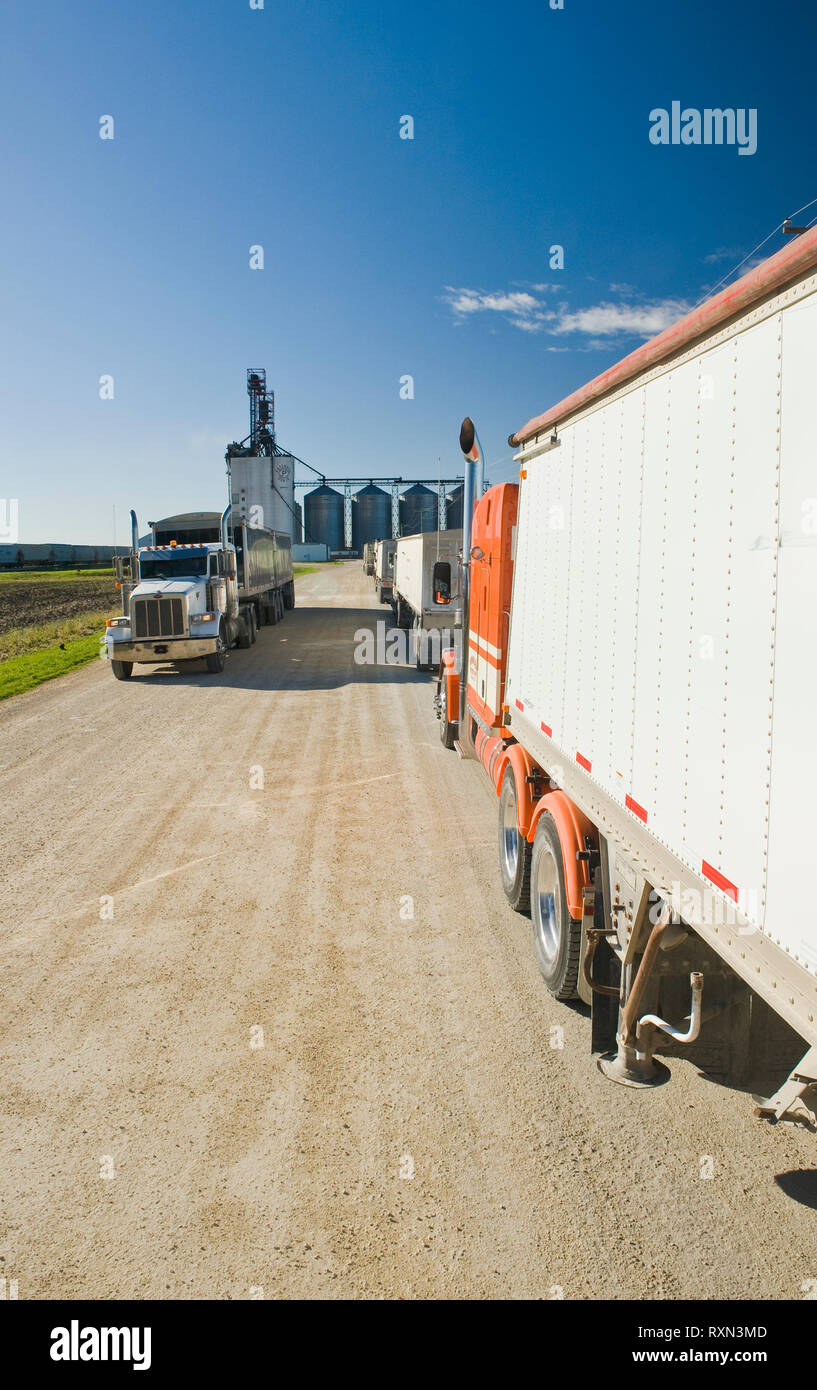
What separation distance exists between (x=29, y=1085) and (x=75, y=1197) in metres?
1.03

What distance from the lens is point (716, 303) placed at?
10.4ft

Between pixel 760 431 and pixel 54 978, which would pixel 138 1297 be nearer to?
pixel 54 978

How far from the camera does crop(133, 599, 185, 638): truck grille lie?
1803cm

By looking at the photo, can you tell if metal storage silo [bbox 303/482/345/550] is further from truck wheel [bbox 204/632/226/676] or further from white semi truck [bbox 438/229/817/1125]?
white semi truck [bbox 438/229/817/1125]

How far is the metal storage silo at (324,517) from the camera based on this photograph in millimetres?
99125

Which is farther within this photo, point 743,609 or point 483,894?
point 483,894

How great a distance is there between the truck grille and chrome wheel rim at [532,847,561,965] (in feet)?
45.8

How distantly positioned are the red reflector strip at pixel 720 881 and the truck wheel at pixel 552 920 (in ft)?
6.09

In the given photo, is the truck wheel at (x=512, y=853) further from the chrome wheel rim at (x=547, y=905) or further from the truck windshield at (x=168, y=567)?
the truck windshield at (x=168, y=567)

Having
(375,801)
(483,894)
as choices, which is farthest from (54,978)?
(375,801)

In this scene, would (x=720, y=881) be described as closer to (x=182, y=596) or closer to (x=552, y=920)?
(x=552, y=920)

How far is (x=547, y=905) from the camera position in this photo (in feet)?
18.8

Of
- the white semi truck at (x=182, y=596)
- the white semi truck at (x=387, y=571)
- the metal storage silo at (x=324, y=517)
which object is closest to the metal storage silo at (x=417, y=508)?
the metal storage silo at (x=324, y=517)
